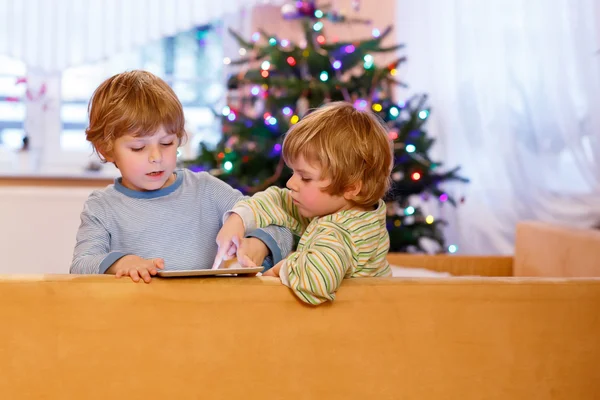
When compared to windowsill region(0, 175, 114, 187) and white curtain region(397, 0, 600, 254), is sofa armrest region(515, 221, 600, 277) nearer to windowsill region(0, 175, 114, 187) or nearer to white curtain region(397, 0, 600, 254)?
white curtain region(397, 0, 600, 254)

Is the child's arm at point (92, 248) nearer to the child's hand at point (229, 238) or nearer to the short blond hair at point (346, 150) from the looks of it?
the child's hand at point (229, 238)

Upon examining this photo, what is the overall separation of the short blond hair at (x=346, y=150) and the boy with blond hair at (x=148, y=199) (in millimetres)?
219

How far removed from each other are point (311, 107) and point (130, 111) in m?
1.69

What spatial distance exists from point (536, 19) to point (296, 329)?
2.55m

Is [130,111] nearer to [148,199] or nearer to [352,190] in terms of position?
[148,199]

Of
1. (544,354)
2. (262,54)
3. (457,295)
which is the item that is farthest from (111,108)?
(262,54)

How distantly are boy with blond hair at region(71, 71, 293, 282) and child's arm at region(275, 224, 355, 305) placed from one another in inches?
7.3

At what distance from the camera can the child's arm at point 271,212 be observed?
1.64m

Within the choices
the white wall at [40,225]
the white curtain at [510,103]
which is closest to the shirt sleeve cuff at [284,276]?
the white curtain at [510,103]

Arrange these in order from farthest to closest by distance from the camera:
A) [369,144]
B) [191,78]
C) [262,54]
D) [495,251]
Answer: [191,78]
[495,251]
[262,54]
[369,144]

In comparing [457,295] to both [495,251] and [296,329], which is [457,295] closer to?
[296,329]

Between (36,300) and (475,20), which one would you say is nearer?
(36,300)

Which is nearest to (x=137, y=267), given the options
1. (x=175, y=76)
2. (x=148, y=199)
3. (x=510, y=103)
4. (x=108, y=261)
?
(x=108, y=261)

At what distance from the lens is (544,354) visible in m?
1.35
